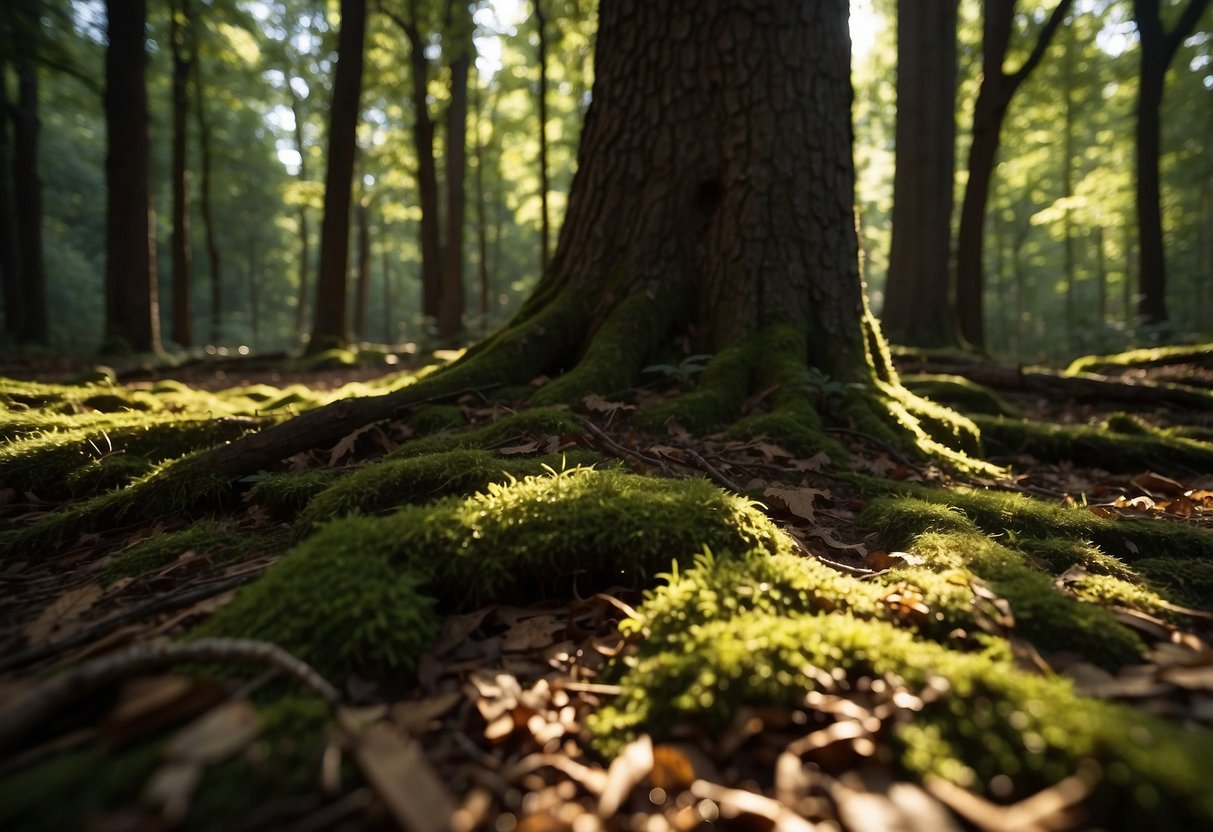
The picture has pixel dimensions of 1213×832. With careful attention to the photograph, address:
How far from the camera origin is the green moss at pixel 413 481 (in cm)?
222

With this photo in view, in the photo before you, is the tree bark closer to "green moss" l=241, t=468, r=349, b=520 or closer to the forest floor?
"green moss" l=241, t=468, r=349, b=520

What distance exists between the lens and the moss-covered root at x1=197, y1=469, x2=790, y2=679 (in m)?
1.44

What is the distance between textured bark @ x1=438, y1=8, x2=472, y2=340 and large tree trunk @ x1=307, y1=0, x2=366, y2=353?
171 inches

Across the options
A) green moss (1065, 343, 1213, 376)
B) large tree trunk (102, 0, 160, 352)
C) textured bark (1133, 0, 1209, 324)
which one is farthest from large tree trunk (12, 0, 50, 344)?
textured bark (1133, 0, 1209, 324)

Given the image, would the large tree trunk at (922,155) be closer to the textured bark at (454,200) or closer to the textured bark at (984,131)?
the textured bark at (984,131)

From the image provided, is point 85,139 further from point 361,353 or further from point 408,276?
point 361,353

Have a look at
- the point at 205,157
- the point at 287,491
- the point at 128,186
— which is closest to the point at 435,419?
the point at 287,491

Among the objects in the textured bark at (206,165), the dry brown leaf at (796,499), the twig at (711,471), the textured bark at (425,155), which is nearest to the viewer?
the dry brown leaf at (796,499)

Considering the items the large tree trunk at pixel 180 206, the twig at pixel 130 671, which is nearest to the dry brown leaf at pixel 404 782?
the twig at pixel 130 671

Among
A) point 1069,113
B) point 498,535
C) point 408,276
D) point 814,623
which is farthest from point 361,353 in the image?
point 408,276

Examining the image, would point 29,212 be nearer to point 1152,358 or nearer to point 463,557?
point 463,557

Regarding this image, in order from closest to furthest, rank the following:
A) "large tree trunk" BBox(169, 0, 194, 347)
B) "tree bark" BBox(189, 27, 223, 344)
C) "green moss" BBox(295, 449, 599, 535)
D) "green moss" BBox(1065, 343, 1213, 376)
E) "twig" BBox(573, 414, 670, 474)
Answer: "green moss" BBox(295, 449, 599, 535)
"twig" BBox(573, 414, 670, 474)
"green moss" BBox(1065, 343, 1213, 376)
"large tree trunk" BBox(169, 0, 194, 347)
"tree bark" BBox(189, 27, 223, 344)

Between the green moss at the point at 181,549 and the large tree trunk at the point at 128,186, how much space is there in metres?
10.7

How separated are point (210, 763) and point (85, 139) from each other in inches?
1638
